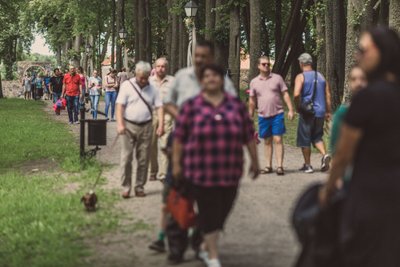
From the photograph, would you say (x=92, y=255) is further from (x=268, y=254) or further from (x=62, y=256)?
(x=268, y=254)

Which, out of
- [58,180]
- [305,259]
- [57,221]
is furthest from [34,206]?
[305,259]

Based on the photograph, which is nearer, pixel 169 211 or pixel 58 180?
pixel 169 211

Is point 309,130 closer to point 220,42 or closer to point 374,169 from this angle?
point 374,169

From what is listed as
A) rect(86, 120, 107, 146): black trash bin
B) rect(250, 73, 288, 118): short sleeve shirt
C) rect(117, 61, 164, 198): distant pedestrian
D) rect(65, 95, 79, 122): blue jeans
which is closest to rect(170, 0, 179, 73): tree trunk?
rect(65, 95, 79, 122): blue jeans

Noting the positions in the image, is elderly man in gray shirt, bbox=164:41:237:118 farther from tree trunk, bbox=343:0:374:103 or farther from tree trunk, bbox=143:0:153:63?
tree trunk, bbox=143:0:153:63

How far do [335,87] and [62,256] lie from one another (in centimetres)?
1776

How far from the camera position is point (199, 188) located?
6.36 metres

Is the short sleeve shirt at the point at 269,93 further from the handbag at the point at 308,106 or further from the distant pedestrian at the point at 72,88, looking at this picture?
the distant pedestrian at the point at 72,88

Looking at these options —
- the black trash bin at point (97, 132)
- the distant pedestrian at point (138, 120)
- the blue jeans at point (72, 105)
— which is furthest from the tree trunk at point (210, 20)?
the distant pedestrian at point (138, 120)

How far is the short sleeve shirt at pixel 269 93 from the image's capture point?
1267cm

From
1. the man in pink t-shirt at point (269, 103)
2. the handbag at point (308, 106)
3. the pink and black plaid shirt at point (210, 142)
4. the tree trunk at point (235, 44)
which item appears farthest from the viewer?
the tree trunk at point (235, 44)

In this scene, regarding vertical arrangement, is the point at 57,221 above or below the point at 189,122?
below

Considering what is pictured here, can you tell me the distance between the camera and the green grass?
26.5ft

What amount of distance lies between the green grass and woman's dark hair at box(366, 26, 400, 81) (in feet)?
12.8
